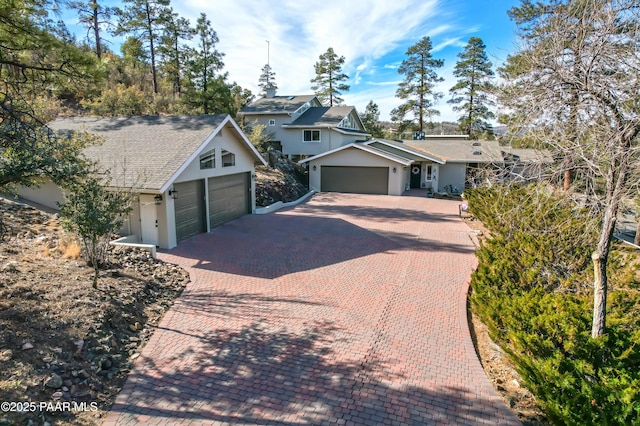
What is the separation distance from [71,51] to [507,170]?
847 cm

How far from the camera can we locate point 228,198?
17844mm

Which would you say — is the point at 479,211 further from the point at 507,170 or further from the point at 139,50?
the point at 139,50

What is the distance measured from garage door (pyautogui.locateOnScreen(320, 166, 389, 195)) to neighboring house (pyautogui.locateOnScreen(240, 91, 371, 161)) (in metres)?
5.00

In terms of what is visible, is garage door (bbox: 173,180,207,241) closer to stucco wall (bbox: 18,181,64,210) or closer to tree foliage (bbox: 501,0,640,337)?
stucco wall (bbox: 18,181,64,210)

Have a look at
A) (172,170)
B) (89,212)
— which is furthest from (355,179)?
(89,212)

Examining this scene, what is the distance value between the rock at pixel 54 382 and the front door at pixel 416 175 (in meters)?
30.7

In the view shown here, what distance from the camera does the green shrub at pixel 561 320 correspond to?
4.75 m

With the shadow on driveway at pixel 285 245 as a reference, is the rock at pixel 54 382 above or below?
below

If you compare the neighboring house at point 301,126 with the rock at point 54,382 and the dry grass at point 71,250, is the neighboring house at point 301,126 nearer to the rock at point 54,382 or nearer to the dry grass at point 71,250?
the dry grass at point 71,250

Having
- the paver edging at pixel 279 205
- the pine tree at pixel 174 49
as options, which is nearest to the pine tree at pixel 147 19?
the pine tree at pixel 174 49

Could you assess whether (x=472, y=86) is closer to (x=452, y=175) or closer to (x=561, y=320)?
(x=452, y=175)

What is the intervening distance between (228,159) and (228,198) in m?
1.85

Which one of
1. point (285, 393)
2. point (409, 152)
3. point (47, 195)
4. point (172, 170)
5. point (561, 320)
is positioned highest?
point (409, 152)

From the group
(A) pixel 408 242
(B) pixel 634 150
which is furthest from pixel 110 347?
(A) pixel 408 242
